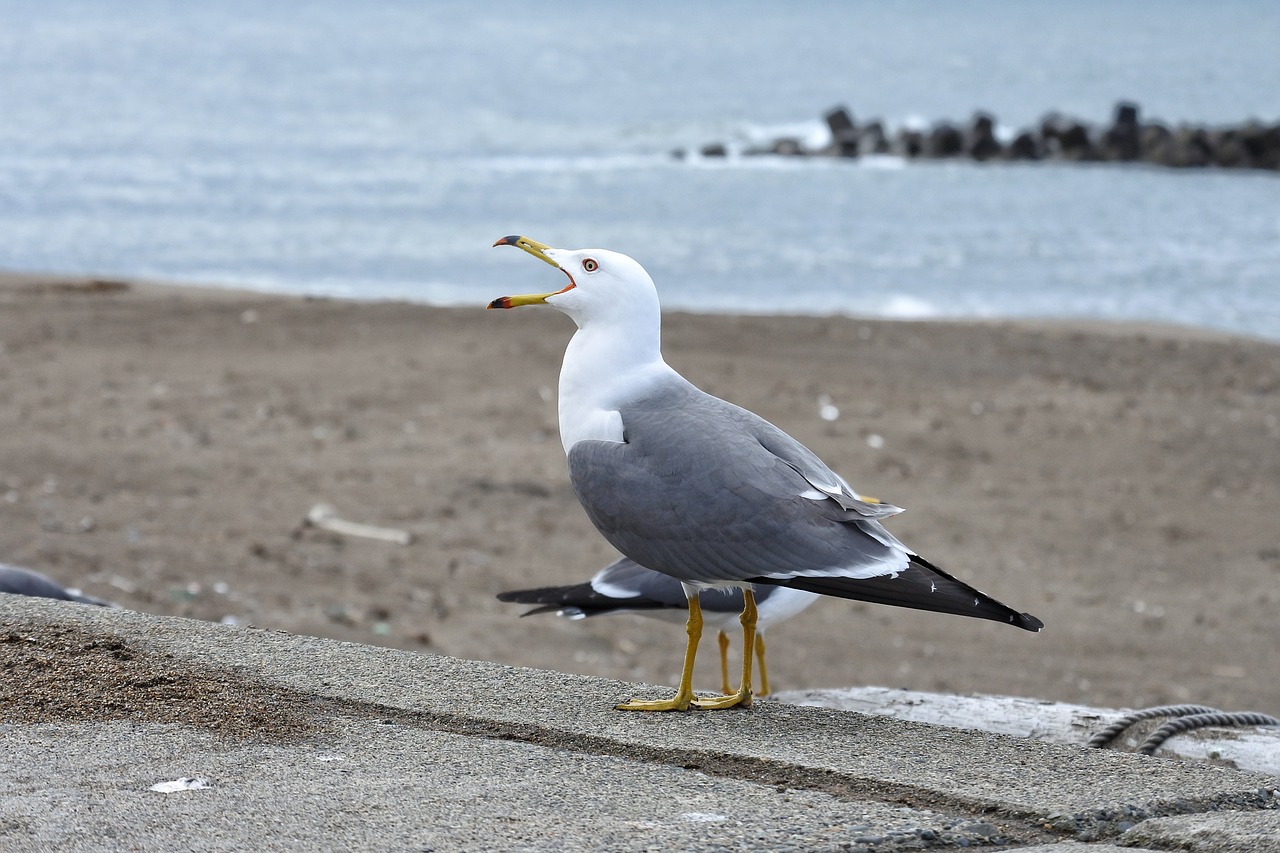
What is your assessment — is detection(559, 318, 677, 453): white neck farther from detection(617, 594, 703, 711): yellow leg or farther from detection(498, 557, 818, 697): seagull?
detection(498, 557, 818, 697): seagull

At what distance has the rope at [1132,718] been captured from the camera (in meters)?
3.61

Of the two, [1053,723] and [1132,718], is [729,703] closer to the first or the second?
[1053,723]

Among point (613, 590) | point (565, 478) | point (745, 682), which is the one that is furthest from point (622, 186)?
point (745, 682)

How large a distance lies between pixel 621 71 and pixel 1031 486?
58.5 metres

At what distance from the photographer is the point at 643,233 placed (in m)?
21.7

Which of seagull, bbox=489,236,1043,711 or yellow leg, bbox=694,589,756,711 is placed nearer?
seagull, bbox=489,236,1043,711

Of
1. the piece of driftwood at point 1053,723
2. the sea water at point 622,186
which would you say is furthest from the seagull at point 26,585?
the sea water at point 622,186

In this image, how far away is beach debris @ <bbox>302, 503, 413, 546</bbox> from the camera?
816 centimetres

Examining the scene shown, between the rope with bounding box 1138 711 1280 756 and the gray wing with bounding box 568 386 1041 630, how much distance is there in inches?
33.2

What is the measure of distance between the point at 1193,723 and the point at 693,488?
1393 millimetres

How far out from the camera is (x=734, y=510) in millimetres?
3197

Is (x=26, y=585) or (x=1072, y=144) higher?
(x=1072, y=144)

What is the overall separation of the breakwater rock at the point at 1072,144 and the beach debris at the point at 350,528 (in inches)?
1071

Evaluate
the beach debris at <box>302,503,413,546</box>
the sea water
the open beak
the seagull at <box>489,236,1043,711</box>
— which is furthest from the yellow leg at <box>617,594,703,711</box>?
the sea water
